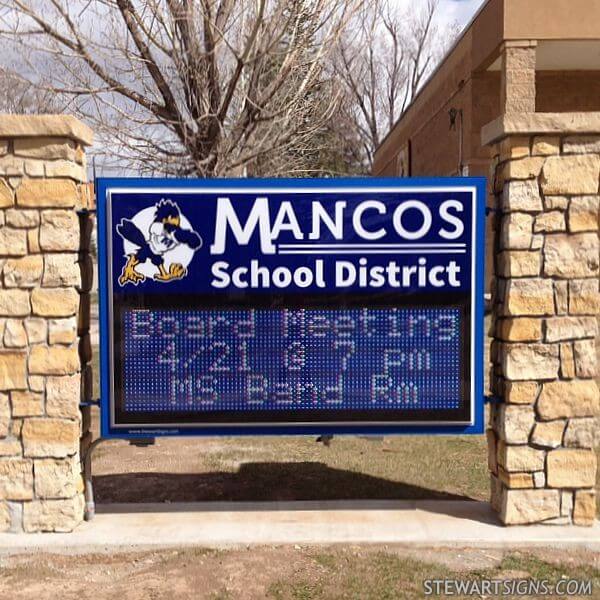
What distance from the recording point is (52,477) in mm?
5719

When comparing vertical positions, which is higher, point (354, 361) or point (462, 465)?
point (354, 361)

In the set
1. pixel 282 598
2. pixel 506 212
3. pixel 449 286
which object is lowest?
pixel 282 598

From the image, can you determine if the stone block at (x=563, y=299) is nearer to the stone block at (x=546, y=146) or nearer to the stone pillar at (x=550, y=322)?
the stone pillar at (x=550, y=322)

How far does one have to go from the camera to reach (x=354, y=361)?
5938 millimetres

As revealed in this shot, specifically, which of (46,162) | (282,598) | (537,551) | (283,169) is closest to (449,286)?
(537,551)

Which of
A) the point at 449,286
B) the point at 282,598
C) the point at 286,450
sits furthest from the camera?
the point at 286,450

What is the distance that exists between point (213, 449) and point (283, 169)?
845 cm

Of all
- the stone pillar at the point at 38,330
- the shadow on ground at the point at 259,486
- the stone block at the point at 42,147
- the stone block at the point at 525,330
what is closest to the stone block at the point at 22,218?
the stone pillar at the point at 38,330

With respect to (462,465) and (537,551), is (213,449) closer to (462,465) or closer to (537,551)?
(462,465)

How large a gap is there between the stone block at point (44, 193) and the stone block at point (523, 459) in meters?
4.13

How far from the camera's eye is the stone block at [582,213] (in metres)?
5.77

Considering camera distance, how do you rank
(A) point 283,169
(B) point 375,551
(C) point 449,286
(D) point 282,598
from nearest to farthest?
(D) point 282,598, (B) point 375,551, (C) point 449,286, (A) point 283,169

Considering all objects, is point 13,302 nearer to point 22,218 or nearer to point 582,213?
point 22,218

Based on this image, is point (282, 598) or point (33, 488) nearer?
point (282, 598)
